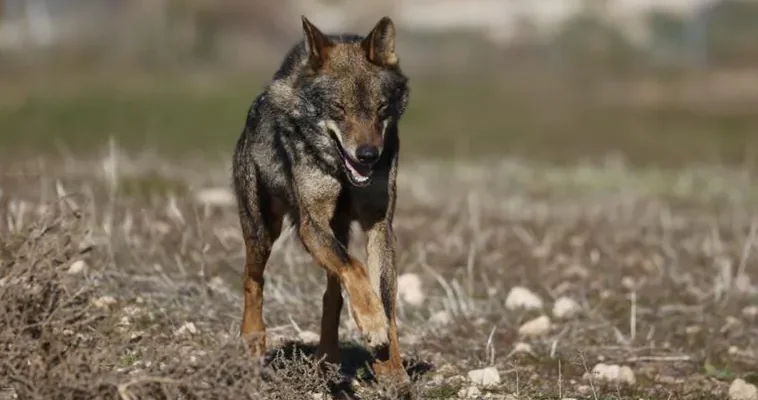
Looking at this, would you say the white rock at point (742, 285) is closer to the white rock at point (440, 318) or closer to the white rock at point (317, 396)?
the white rock at point (440, 318)

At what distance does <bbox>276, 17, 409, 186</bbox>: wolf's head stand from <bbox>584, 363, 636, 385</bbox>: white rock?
2217 mm

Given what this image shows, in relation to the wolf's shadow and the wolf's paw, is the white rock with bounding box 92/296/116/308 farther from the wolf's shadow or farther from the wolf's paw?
the wolf's paw

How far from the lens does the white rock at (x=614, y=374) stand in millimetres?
8344

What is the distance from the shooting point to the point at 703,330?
1018cm

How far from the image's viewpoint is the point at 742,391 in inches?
324

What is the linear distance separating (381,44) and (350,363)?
6.91 ft

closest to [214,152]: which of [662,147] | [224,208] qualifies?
[662,147]

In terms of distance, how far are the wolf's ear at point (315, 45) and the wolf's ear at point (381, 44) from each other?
0.75 feet

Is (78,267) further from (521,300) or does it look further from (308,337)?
(521,300)

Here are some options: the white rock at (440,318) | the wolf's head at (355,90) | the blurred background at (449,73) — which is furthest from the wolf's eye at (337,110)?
the blurred background at (449,73)

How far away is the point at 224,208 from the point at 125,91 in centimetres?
2299

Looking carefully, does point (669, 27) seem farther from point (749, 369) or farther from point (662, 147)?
point (749, 369)

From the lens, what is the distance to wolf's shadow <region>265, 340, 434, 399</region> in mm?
7480

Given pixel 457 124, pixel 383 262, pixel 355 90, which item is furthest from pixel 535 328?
pixel 457 124
